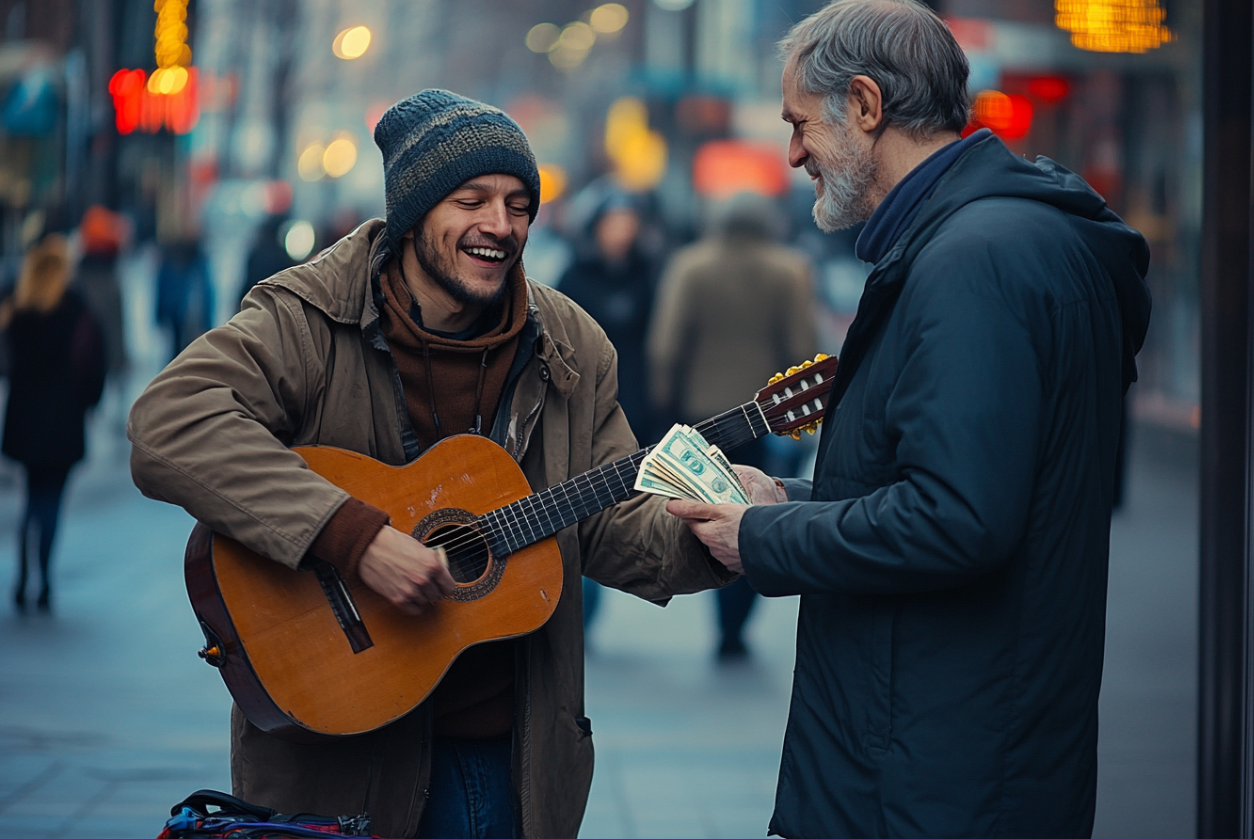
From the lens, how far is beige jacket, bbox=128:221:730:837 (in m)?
2.07

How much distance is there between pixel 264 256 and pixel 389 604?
5930 millimetres

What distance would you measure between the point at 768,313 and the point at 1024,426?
451cm

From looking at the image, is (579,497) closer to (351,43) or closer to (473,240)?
(473,240)

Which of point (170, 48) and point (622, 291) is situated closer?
point (622, 291)

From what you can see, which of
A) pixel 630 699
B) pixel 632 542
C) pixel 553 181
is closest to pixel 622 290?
pixel 630 699

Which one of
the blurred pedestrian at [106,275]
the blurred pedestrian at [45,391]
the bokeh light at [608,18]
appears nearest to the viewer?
the blurred pedestrian at [45,391]

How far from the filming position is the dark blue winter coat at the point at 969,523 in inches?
65.7

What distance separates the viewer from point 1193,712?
14.9ft

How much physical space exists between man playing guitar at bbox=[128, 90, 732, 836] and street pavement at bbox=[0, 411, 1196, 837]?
1.86m

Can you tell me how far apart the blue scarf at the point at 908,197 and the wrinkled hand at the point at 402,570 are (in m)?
0.91

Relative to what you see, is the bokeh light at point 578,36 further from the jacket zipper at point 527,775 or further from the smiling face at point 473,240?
the jacket zipper at point 527,775

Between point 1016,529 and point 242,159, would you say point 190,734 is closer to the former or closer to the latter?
point 1016,529

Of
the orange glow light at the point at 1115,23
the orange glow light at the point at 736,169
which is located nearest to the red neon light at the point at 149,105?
the orange glow light at the point at 1115,23

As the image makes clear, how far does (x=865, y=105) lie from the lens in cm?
193
